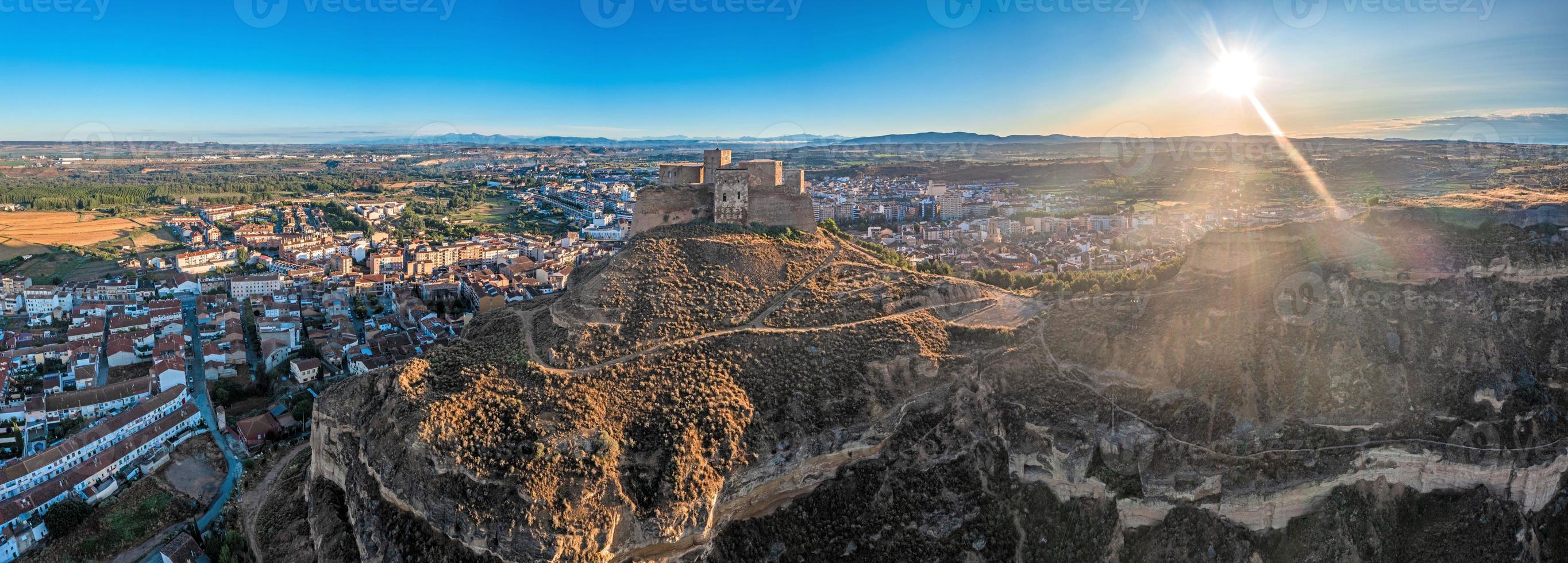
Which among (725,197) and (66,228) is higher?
(725,197)

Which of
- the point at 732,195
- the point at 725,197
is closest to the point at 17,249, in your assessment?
the point at 725,197

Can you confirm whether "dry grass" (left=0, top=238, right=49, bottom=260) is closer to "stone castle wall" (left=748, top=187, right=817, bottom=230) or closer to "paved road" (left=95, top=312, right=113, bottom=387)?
"paved road" (left=95, top=312, right=113, bottom=387)

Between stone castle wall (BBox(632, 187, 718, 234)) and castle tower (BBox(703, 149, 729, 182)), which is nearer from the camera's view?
stone castle wall (BBox(632, 187, 718, 234))

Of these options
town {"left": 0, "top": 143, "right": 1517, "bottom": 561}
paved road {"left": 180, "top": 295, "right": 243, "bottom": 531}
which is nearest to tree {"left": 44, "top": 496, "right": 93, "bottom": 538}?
town {"left": 0, "top": 143, "right": 1517, "bottom": 561}

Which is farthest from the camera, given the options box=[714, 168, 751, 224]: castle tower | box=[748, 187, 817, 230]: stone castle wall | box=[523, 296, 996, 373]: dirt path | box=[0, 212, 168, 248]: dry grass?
box=[0, 212, 168, 248]: dry grass

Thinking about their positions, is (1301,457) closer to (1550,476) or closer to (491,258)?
(1550,476)

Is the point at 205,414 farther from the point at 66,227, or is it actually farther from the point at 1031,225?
the point at 66,227

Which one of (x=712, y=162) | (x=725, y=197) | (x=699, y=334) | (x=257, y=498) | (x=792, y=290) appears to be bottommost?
(x=257, y=498)
